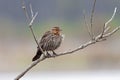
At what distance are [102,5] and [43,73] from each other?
8929mm

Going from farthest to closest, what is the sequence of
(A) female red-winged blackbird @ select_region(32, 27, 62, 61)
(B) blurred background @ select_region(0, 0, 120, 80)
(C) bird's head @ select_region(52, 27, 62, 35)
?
(B) blurred background @ select_region(0, 0, 120, 80) < (C) bird's head @ select_region(52, 27, 62, 35) < (A) female red-winged blackbird @ select_region(32, 27, 62, 61)

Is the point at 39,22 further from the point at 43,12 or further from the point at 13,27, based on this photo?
the point at 43,12

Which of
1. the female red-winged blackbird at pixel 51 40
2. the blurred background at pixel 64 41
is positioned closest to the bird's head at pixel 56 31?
the female red-winged blackbird at pixel 51 40

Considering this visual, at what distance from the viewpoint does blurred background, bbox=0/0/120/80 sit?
55.3 ft

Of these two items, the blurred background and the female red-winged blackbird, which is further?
the blurred background

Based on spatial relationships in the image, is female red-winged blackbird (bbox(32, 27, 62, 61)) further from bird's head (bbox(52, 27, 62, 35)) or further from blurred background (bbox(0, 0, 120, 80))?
blurred background (bbox(0, 0, 120, 80))

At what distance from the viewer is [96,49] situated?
1748 centimetres

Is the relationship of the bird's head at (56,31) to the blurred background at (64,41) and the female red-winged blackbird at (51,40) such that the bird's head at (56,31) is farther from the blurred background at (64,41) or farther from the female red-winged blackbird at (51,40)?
the blurred background at (64,41)

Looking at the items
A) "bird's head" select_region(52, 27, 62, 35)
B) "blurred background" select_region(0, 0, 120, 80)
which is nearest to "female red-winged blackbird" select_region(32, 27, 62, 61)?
"bird's head" select_region(52, 27, 62, 35)

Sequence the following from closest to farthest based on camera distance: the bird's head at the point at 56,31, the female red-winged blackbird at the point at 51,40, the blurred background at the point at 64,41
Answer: the female red-winged blackbird at the point at 51,40, the bird's head at the point at 56,31, the blurred background at the point at 64,41

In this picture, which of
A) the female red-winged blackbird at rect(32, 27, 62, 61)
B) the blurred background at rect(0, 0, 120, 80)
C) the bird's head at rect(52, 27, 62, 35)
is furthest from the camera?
the blurred background at rect(0, 0, 120, 80)

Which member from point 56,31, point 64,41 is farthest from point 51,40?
point 64,41

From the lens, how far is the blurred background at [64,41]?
55.3ft

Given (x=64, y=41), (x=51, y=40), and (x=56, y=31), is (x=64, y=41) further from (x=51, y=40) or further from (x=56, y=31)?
(x=51, y=40)
